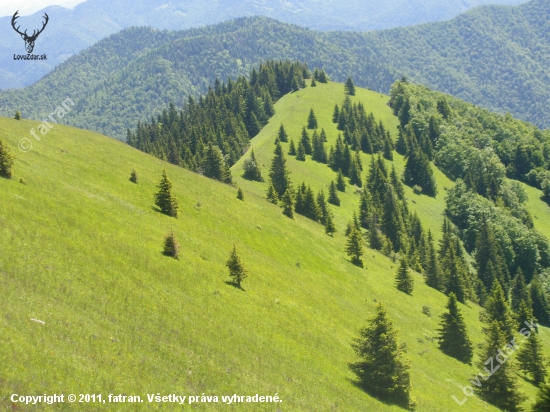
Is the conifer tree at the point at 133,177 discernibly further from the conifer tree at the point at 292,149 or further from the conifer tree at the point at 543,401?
the conifer tree at the point at 292,149

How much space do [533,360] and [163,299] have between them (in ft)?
186

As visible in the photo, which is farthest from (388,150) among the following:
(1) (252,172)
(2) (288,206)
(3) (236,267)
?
(3) (236,267)

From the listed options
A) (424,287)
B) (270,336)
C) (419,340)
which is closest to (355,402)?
(270,336)

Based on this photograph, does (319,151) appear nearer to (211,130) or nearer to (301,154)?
(301,154)

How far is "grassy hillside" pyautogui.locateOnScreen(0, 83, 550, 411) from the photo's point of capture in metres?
22.4

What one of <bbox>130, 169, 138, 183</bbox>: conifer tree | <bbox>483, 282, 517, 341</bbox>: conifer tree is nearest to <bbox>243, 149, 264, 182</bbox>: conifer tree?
<bbox>130, 169, 138, 183</bbox>: conifer tree

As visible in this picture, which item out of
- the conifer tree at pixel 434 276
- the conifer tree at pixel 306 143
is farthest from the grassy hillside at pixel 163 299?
the conifer tree at pixel 306 143

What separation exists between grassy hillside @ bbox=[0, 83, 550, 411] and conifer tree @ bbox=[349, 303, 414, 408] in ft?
6.02

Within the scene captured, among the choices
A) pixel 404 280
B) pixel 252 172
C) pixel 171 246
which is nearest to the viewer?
pixel 171 246

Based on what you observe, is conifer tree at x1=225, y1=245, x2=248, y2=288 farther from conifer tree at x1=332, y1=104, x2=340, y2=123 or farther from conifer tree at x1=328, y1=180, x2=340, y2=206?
conifer tree at x1=332, y1=104, x2=340, y2=123

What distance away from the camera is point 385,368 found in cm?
3638

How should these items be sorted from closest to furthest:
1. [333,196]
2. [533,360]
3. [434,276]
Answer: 1. [533,360]
2. [434,276]
3. [333,196]

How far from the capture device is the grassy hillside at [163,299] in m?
22.4

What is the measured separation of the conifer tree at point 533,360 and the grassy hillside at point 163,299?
3059 millimetres
